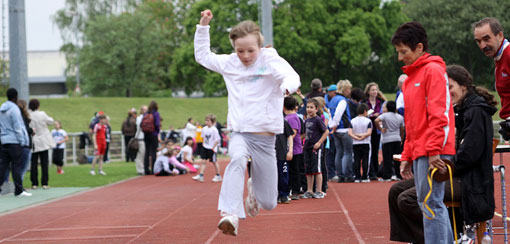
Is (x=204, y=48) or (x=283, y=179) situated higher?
(x=204, y=48)

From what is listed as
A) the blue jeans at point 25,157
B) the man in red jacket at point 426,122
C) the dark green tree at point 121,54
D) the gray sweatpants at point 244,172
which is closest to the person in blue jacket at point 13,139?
the blue jeans at point 25,157

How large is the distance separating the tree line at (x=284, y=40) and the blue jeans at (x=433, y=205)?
46401mm

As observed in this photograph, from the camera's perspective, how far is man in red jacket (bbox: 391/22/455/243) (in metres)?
5.16

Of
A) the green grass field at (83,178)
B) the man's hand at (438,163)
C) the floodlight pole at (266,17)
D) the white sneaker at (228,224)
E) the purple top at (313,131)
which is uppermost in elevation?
the floodlight pole at (266,17)

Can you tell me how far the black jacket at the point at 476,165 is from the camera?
217 inches

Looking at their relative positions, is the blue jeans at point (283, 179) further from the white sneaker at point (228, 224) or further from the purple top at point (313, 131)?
the white sneaker at point (228, 224)

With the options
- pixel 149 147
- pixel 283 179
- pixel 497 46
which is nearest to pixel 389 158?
pixel 283 179

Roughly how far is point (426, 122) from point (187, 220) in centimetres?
547

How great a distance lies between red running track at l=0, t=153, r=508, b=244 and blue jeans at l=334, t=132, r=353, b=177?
0.66 m

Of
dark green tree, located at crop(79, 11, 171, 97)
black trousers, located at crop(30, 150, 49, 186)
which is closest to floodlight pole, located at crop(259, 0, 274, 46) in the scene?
black trousers, located at crop(30, 150, 49, 186)

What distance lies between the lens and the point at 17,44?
56.0ft

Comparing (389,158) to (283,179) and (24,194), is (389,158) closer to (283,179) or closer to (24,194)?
(283,179)

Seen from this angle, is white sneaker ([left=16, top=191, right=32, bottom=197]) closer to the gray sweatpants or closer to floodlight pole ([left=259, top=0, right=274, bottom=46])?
floodlight pole ([left=259, top=0, right=274, bottom=46])

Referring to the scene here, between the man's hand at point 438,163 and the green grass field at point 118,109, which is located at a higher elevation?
the man's hand at point 438,163
